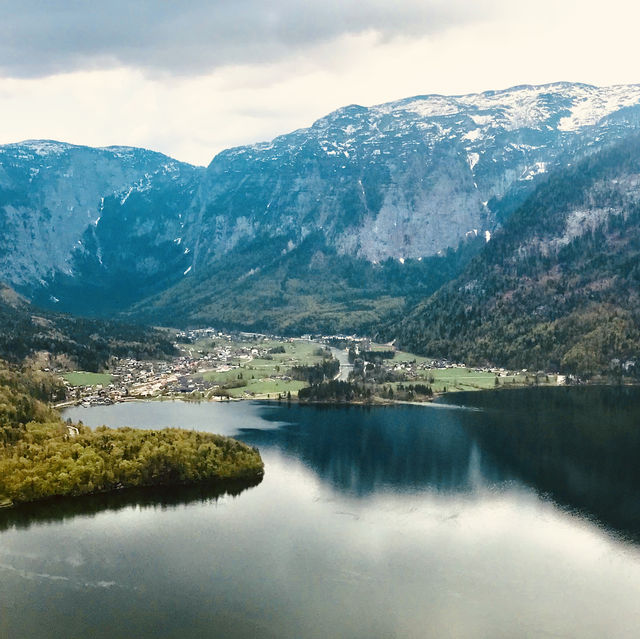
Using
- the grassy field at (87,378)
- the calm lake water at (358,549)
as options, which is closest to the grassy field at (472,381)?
the calm lake water at (358,549)

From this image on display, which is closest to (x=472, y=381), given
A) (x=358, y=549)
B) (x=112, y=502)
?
(x=358, y=549)

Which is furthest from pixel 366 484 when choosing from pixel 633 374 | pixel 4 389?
pixel 633 374

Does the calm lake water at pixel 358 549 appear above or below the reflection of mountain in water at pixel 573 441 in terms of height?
below

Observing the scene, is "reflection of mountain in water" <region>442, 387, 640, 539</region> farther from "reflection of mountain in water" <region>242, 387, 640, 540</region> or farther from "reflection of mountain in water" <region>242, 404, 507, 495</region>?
"reflection of mountain in water" <region>242, 404, 507, 495</region>

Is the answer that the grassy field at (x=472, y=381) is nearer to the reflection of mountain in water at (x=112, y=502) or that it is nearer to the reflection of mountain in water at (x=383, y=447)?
the reflection of mountain in water at (x=383, y=447)

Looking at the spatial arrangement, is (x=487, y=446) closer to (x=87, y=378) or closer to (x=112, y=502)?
(x=112, y=502)

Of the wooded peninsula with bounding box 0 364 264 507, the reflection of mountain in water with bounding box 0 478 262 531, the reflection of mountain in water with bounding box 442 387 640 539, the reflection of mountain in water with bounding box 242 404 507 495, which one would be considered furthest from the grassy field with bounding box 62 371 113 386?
the reflection of mountain in water with bounding box 0 478 262 531

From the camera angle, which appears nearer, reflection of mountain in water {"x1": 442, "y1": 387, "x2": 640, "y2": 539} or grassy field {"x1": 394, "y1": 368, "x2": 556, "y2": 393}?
reflection of mountain in water {"x1": 442, "y1": 387, "x2": 640, "y2": 539}

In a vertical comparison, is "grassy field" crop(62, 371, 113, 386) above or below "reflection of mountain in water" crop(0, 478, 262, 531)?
above
